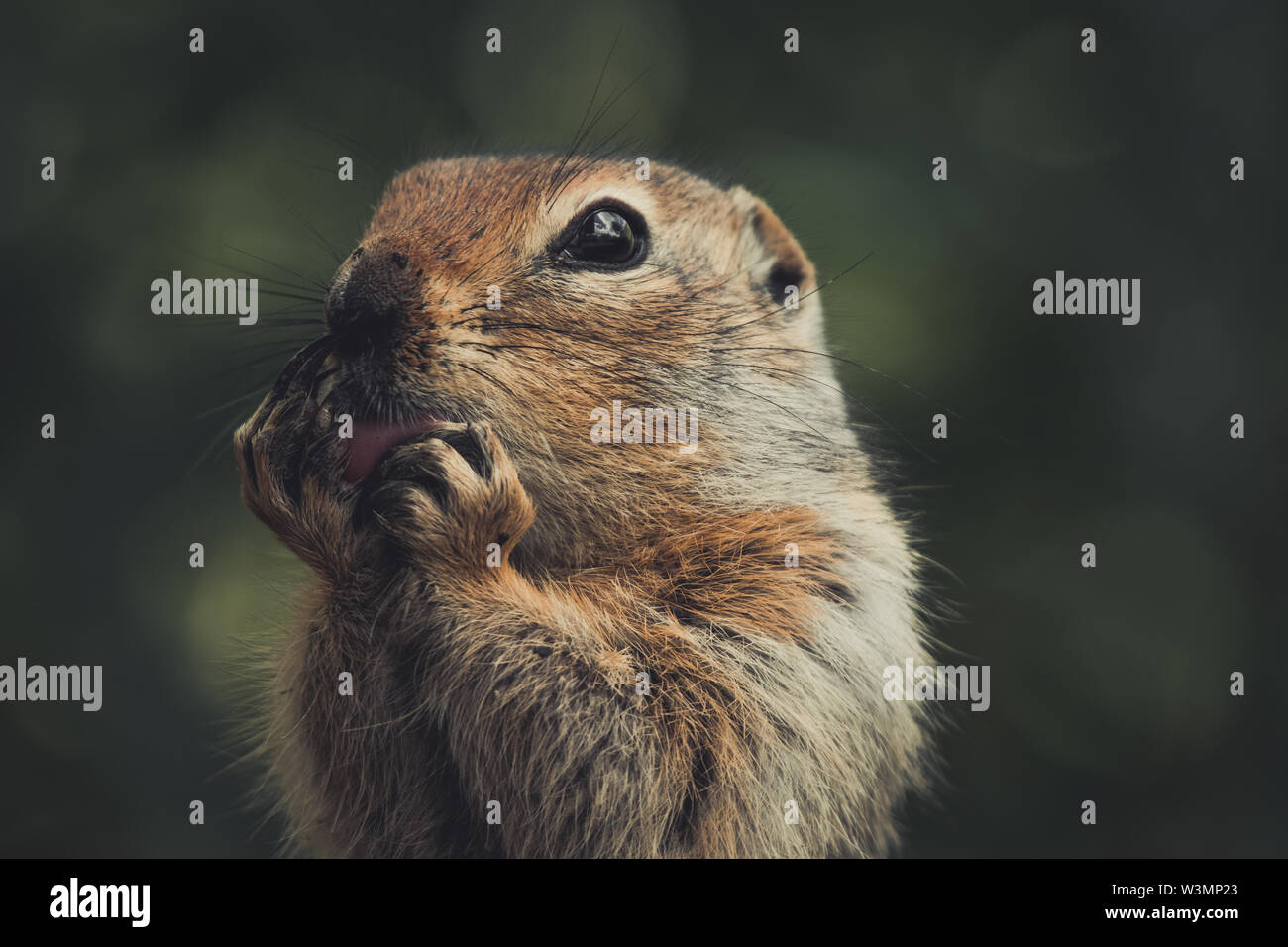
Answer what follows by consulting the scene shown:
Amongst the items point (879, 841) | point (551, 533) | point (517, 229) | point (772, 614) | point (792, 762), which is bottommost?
point (879, 841)

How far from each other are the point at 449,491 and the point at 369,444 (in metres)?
0.10

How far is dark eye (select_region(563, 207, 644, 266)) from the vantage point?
1.38 m

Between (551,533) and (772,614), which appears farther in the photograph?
(772,614)

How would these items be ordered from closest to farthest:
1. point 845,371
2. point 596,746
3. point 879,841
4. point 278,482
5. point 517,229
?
point 278,482 → point 596,746 → point 517,229 → point 879,841 → point 845,371

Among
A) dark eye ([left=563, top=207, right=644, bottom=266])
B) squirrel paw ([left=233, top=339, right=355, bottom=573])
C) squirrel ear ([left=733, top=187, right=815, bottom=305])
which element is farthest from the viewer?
squirrel ear ([left=733, top=187, right=815, bottom=305])

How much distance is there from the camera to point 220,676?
187cm

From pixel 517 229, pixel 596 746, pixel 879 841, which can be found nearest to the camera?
pixel 596 746

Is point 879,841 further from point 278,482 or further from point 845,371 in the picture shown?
point 278,482

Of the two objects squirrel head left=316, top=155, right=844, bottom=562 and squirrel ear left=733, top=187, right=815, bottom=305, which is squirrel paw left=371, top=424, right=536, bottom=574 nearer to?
squirrel head left=316, top=155, right=844, bottom=562

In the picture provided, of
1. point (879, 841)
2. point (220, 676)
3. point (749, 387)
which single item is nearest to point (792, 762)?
point (879, 841)

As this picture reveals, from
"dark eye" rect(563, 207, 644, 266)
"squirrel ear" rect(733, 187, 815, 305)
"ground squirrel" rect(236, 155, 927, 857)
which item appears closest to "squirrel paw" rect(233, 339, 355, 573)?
"ground squirrel" rect(236, 155, 927, 857)

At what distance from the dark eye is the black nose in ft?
0.86

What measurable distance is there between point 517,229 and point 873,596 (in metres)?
0.72

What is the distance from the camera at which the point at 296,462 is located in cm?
112
